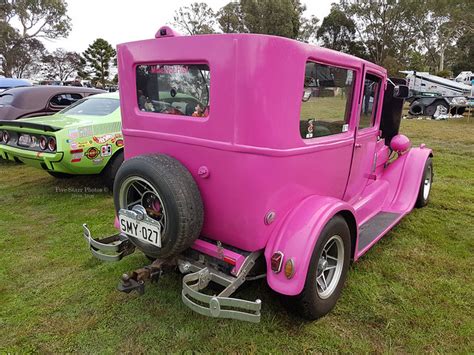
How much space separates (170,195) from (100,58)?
51260mm

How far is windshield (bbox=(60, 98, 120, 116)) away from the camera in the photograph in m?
5.60

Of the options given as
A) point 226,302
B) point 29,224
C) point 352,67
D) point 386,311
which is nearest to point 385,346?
point 386,311

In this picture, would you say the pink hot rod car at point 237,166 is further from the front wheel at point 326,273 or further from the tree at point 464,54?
the tree at point 464,54

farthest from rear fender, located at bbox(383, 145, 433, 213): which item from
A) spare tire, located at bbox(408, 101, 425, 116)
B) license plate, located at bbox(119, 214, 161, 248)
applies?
spare tire, located at bbox(408, 101, 425, 116)

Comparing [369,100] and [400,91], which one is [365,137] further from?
[400,91]

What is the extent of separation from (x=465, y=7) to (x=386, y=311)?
1405 inches

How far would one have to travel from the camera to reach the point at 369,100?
3432 millimetres

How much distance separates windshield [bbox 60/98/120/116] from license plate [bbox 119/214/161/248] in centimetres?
337

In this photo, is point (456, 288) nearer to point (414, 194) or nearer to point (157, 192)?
point (414, 194)

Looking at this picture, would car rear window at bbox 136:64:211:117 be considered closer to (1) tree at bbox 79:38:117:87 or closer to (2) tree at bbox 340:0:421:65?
(2) tree at bbox 340:0:421:65

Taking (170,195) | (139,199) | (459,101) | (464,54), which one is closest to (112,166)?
(139,199)

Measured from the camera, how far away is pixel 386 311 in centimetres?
273

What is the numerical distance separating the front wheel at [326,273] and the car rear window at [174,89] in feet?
3.97

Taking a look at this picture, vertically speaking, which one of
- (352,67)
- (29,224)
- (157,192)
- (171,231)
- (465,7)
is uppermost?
(465,7)
